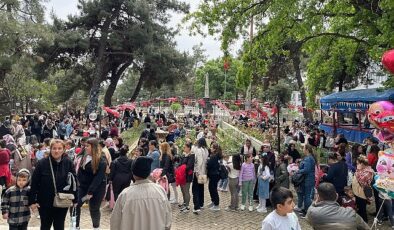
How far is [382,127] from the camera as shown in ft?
19.1

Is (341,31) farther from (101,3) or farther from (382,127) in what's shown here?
(101,3)

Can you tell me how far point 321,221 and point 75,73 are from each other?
101 feet

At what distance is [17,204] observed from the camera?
16.4 feet

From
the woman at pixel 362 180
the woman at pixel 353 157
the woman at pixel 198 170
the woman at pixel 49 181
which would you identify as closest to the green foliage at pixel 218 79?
the woman at pixel 353 157

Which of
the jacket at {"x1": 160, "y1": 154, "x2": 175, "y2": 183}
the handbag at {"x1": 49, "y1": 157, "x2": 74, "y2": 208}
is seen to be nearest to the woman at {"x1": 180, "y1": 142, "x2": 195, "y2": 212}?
the jacket at {"x1": 160, "y1": 154, "x2": 175, "y2": 183}

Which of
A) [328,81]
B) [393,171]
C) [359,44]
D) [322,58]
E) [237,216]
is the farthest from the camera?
[328,81]

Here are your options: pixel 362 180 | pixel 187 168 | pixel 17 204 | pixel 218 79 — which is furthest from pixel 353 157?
pixel 218 79

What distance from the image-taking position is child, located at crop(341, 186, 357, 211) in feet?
22.7

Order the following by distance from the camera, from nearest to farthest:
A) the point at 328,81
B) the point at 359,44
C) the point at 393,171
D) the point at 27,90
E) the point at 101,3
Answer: the point at 393,171, the point at 359,44, the point at 328,81, the point at 101,3, the point at 27,90

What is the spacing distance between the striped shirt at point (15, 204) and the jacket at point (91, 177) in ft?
3.22

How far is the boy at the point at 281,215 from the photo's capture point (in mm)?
3529

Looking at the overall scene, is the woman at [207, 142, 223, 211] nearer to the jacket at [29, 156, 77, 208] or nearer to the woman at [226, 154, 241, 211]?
the woman at [226, 154, 241, 211]

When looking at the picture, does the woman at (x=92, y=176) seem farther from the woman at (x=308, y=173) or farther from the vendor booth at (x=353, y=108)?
the vendor booth at (x=353, y=108)

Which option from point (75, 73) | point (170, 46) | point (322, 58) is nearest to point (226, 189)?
point (322, 58)
